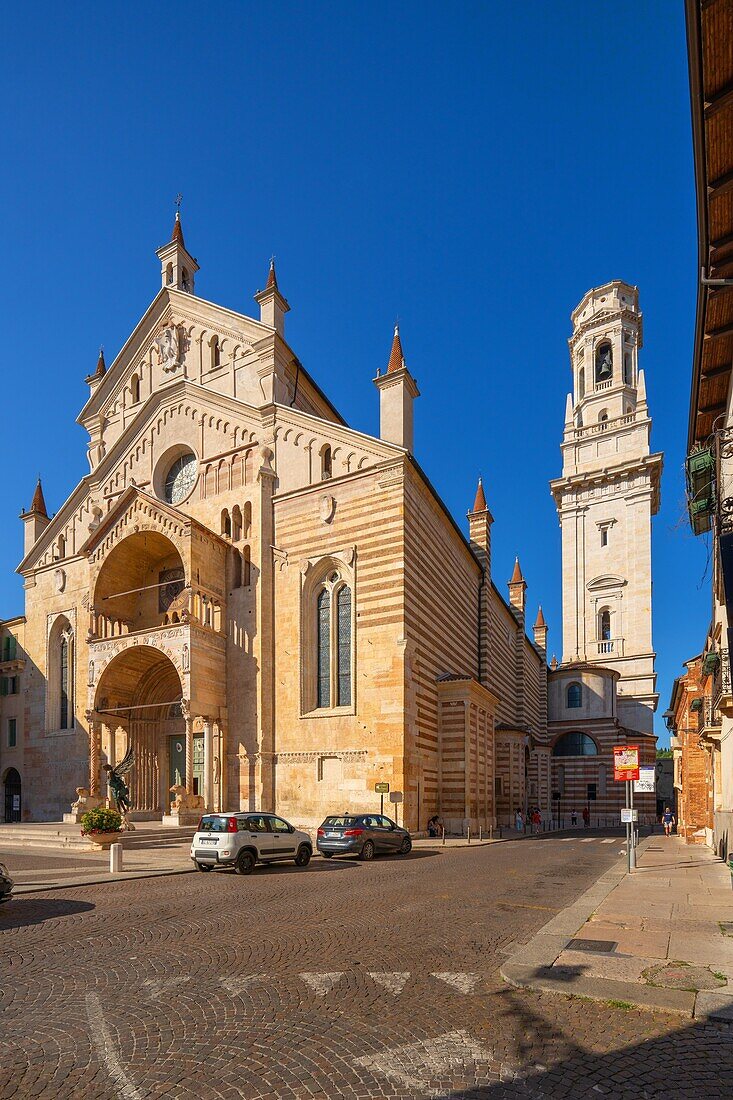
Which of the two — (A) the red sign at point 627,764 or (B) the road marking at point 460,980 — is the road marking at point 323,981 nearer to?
(B) the road marking at point 460,980

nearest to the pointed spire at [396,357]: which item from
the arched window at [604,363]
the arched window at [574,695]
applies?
the arched window at [574,695]

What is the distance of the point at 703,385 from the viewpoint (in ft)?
49.6

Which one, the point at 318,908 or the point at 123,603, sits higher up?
the point at 123,603

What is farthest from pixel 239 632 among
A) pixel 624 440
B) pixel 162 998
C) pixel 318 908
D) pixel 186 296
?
pixel 624 440

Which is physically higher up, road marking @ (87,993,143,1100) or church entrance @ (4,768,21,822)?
road marking @ (87,993,143,1100)

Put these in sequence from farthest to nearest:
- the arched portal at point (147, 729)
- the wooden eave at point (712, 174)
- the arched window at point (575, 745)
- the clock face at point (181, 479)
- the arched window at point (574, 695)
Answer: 1. the arched window at point (574, 695)
2. the arched window at point (575, 745)
3. the clock face at point (181, 479)
4. the arched portal at point (147, 729)
5. the wooden eave at point (712, 174)

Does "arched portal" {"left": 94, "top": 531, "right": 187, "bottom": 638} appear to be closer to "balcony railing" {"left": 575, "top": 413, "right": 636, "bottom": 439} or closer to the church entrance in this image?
the church entrance

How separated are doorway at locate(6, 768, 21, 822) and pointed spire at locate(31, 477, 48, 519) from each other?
14.3 m

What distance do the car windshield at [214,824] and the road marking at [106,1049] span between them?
1079cm

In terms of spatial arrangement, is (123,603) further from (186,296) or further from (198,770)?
(186,296)

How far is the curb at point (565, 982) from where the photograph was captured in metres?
6.92

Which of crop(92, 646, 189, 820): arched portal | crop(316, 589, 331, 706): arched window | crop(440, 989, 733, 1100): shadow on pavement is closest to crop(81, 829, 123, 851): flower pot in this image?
crop(316, 589, 331, 706): arched window

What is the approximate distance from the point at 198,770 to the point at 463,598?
1656 centimetres

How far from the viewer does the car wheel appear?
1748cm
